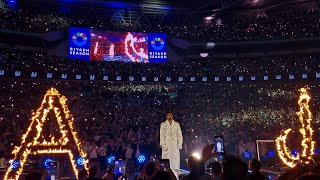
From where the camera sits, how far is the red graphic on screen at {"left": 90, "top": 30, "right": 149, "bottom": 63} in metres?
20.4

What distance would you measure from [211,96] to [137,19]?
7188mm

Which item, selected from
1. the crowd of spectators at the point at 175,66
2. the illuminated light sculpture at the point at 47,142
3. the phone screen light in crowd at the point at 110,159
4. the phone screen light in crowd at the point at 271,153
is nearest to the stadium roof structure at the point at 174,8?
the crowd of spectators at the point at 175,66

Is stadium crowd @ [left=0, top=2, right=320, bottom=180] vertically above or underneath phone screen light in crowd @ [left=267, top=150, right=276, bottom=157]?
above

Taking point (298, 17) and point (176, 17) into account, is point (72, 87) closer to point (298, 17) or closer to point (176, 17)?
point (176, 17)

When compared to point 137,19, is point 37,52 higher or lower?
lower

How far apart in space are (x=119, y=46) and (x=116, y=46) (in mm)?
191

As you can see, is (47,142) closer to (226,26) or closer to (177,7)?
(177,7)

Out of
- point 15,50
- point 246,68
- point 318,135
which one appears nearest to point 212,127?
point 246,68

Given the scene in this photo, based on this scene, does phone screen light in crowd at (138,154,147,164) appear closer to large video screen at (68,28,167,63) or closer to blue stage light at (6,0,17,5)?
large video screen at (68,28,167,63)

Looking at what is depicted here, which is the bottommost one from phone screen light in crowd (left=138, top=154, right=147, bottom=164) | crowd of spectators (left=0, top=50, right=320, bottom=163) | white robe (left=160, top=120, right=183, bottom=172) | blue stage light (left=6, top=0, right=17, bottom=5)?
phone screen light in crowd (left=138, top=154, right=147, bottom=164)

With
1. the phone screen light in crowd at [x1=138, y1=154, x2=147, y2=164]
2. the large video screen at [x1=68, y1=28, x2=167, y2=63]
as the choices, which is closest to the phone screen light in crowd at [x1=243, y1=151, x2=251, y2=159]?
the phone screen light in crowd at [x1=138, y1=154, x2=147, y2=164]

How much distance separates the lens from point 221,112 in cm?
2247

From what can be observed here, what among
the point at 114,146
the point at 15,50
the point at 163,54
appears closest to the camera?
the point at 114,146

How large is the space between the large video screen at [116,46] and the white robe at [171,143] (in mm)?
10514
